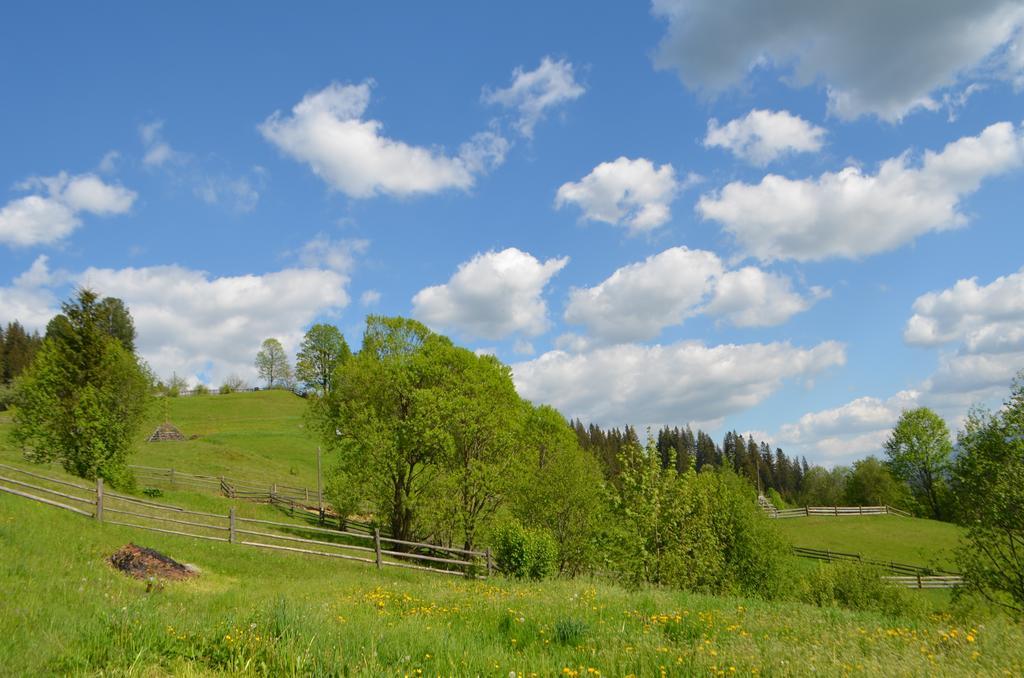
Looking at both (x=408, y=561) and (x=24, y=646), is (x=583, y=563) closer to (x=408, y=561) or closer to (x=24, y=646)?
(x=408, y=561)

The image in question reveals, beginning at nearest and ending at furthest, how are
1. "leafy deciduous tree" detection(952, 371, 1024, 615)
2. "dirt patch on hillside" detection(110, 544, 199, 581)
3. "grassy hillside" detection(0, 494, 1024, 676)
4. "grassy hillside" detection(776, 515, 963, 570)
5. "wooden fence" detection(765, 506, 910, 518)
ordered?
1. "grassy hillside" detection(0, 494, 1024, 676)
2. "dirt patch on hillside" detection(110, 544, 199, 581)
3. "leafy deciduous tree" detection(952, 371, 1024, 615)
4. "grassy hillside" detection(776, 515, 963, 570)
5. "wooden fence" detection(765, 506, 910, 518)

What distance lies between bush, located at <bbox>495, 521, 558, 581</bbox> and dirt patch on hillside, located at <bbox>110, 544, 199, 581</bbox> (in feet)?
39.8

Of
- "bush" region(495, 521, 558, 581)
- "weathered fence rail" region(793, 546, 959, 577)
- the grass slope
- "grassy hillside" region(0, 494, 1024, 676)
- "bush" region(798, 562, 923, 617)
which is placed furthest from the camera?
the grass slope

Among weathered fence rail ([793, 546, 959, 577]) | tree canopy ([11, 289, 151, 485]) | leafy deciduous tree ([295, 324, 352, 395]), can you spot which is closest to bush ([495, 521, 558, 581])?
tree canopy ([11, 289, 151, 485])

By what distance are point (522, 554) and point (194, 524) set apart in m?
12.6

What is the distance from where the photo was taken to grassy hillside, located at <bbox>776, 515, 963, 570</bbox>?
175ft

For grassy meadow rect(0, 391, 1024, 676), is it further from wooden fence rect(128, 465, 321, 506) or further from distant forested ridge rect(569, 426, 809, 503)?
distant forested ridge rect(569, 426, 809, 503)

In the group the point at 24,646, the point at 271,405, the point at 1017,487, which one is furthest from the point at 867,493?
the point at 24,646

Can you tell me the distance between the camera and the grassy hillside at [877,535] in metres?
53.3

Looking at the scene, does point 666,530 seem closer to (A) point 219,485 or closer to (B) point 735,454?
(A) point 219,485

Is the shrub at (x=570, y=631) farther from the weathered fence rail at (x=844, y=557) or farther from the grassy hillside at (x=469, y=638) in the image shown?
the weathered fence rail at (x=844, y=557)

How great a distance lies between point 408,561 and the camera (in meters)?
27.9

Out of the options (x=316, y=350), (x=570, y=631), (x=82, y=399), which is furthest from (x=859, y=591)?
(x=316, y=350)

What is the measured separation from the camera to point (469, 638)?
713cm
